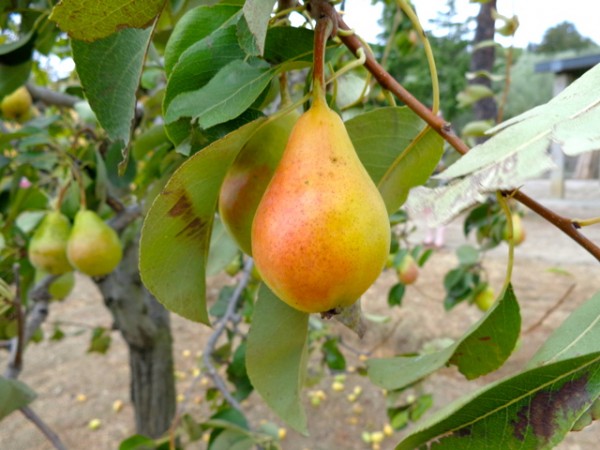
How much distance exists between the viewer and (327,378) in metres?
3.52

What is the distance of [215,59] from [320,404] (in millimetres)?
2964

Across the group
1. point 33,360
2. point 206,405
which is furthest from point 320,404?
point 33,360

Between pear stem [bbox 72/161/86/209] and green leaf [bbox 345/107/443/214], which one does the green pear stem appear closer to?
pear stem [bbox 72/161/86/209]

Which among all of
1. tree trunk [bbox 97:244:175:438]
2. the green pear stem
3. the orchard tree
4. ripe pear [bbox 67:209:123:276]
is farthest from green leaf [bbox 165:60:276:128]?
tree trunk [bbox 97:244:175:438]

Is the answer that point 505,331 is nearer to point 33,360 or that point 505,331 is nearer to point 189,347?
point 189,347

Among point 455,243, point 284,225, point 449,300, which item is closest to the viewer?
point 284,225

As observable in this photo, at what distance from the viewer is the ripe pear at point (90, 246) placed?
109cm

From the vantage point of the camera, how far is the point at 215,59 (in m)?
0.48

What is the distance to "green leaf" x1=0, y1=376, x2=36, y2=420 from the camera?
811mm

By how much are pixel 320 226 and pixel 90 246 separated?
2.67 ft

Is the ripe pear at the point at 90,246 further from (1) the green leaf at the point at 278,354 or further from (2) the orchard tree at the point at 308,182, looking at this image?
(1) the green leaf at the point at 278,354

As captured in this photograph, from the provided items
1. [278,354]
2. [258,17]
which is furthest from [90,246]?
[258,17]

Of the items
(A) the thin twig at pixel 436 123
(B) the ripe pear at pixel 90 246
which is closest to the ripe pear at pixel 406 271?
(B) the ripe pear at pixel 90 246

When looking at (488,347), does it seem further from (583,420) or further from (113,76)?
(113,76)
